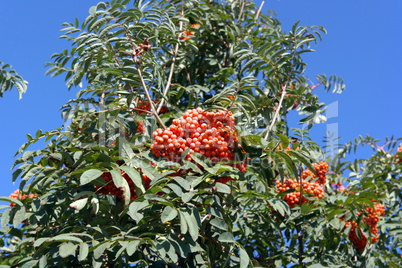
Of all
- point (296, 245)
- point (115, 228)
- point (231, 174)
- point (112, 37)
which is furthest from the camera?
point (296, 245)

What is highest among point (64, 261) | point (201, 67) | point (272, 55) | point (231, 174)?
point (201, 67)

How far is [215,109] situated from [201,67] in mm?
2059

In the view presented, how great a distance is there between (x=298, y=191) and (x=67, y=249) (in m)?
2.20

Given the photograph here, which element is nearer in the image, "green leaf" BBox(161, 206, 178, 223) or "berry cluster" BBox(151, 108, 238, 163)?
"green leaf" BBox(161, 206, 178, 223)

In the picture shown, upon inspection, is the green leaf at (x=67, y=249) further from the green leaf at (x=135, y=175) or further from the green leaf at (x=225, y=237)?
the green leaf at (x=225, y=237)

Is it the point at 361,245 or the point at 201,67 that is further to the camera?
the point at 201,67

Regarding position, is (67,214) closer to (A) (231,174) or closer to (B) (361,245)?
(A) (231,174)

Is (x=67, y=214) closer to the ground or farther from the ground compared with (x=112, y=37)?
closer to the ground

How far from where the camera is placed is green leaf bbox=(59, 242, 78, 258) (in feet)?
8.18

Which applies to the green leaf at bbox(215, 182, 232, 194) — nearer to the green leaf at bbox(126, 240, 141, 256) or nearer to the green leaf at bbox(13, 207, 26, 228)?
the green leaf at bbox(126, 240, 141, 256)

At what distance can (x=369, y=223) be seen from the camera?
178 inches

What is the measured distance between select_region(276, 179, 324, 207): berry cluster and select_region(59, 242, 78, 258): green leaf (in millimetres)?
2036

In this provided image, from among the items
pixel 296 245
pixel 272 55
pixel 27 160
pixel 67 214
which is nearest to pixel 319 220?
pixel 296 245

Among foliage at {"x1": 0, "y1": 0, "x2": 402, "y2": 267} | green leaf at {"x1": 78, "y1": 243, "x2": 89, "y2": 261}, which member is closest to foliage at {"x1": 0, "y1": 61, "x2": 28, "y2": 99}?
foliage at {"x1": 0, "y1": 0, "x2": 402, "y2": 267}
